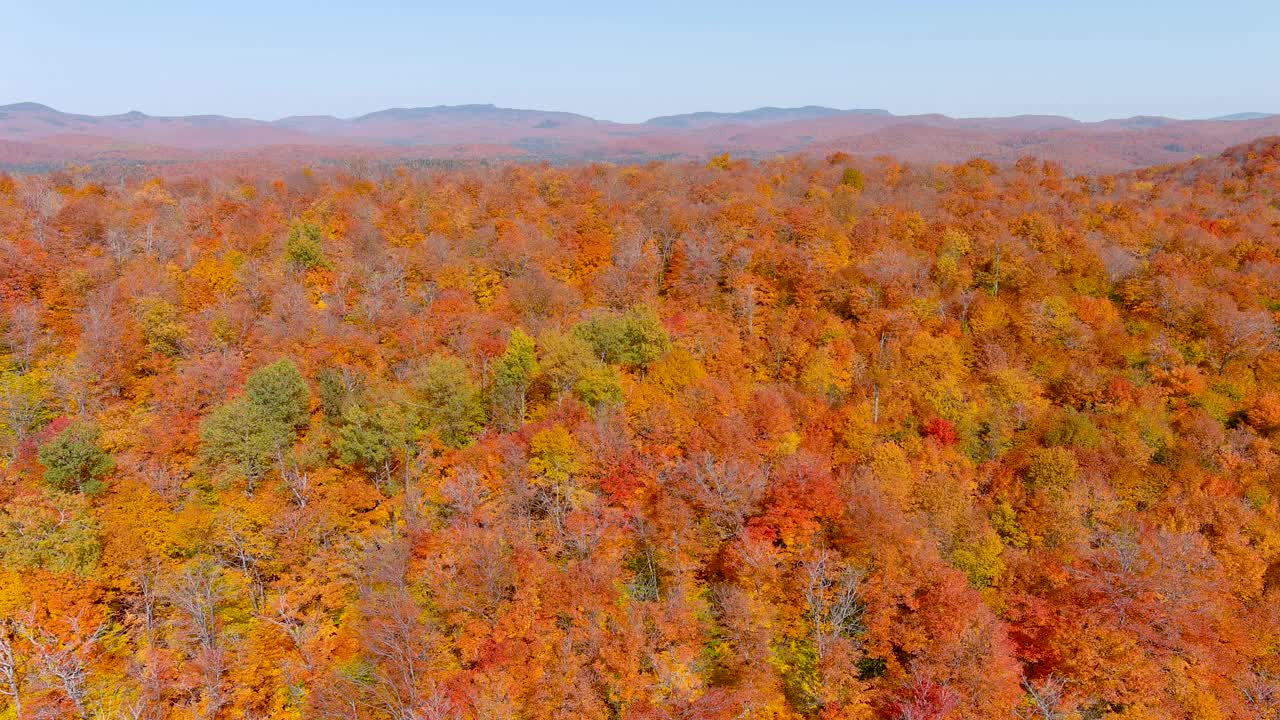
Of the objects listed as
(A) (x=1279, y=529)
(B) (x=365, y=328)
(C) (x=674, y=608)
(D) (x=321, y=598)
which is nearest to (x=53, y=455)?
(D) (x=321, y=598)

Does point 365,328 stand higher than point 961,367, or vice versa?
point 365,328

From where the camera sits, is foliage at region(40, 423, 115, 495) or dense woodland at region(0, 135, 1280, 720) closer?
dense woodland at region(0, 135, 1280, 720)

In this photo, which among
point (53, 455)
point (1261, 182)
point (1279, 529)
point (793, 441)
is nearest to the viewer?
point (53, 455)

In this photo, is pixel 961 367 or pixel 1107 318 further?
pixel 1107 318

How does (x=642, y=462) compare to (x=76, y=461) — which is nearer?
(x=76, y=461)

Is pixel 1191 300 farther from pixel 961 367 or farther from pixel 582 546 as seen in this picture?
pixel 582 546

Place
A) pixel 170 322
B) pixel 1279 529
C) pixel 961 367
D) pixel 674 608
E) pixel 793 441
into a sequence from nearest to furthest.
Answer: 1. pixel 674 608
2. pixel 1279 529
3. pixel 793 441
4. pixel 170 322
5. pixel 961 367

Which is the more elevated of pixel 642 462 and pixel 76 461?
pixel 76 461

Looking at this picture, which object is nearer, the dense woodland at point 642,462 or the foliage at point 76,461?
the dense woodland at point 642,462
